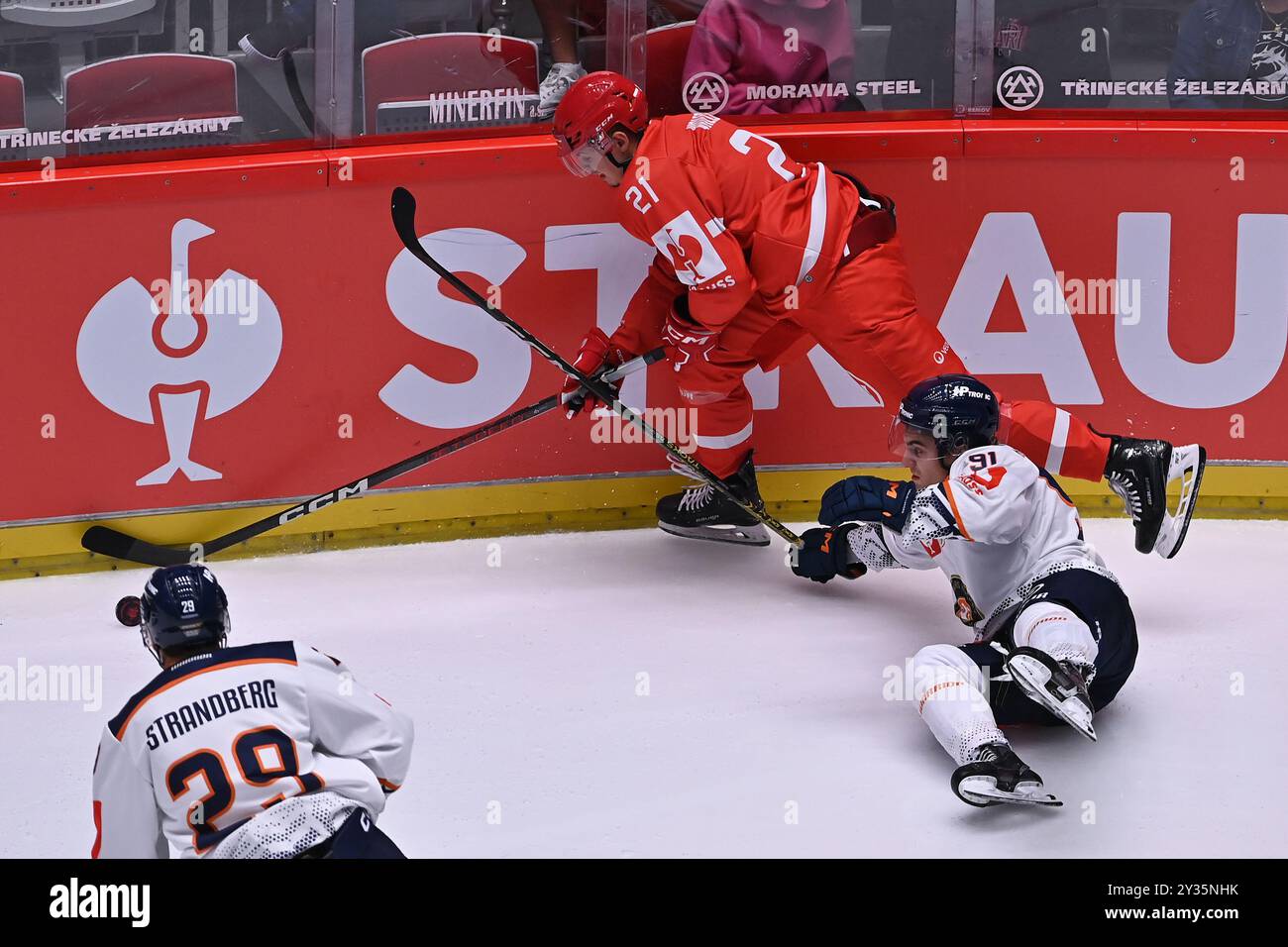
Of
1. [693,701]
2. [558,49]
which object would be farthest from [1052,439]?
[558,49]

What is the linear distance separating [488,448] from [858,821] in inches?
83.1

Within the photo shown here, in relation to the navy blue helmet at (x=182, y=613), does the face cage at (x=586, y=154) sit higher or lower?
higher

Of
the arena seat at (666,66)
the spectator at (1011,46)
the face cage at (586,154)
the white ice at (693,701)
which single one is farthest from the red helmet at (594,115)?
the white ice at (693,701)

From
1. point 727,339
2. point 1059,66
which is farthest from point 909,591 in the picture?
point 1059,66

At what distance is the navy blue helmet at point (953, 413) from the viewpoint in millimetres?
4062

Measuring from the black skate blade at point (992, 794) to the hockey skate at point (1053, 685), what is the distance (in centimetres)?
21

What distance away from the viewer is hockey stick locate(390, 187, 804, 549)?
4727 mm

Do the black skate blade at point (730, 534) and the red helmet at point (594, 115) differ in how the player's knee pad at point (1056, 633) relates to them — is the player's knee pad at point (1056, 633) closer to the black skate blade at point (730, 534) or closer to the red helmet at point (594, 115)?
the black skate blade at point (730, 534)

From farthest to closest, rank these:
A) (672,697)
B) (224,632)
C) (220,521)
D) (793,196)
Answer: (220,521), (793,196), (672,697), (224,632)

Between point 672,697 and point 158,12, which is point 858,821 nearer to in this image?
point 672,697

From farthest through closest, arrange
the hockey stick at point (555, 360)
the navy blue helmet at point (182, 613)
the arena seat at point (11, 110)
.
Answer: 1. the arena seat at point (11, 110)
2. the hockey stick at point (555, 360)
3. the navy blue helmet at point (182, 613)

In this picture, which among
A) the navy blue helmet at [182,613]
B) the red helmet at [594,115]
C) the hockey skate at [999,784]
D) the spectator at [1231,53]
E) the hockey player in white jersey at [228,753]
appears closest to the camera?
the hockey player in white jersey at [228,753]

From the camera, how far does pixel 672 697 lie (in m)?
4.26

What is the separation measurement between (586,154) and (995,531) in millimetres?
1576
